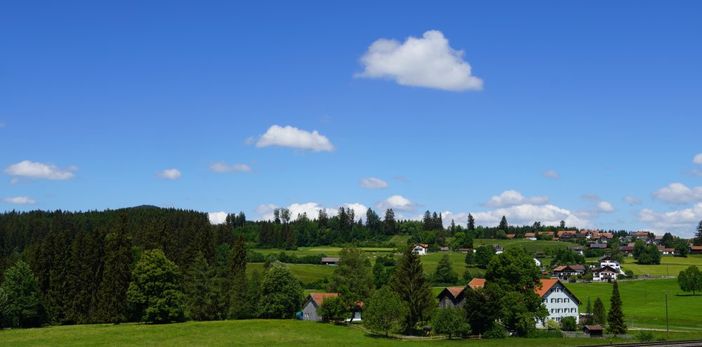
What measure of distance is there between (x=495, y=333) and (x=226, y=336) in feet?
111

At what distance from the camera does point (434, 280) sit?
7146 inches

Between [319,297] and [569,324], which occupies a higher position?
[319,297]

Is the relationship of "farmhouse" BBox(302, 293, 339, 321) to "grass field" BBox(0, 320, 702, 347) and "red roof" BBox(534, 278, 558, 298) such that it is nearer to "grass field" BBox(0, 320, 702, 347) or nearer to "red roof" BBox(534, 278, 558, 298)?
"grass field" BBox(0, 320, 702, 347)

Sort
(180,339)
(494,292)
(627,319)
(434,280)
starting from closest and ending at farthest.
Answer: (180,339) → (494,292) → (627,319) → (434,280)

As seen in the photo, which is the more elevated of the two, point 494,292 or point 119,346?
point 494,292

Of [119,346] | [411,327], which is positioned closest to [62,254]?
[119,346]

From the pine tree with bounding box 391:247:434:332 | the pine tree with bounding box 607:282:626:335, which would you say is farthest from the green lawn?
the pine tree with bounding box 391:247:434:332

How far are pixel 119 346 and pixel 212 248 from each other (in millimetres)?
53385

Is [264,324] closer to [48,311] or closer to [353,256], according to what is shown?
[353,256]

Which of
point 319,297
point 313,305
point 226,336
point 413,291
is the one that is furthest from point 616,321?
point 226,336

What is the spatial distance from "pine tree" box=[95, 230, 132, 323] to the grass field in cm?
728

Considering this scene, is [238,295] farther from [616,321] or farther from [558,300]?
[558,300]

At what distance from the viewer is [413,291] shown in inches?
3772

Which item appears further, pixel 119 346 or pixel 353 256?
pixel 353 256
